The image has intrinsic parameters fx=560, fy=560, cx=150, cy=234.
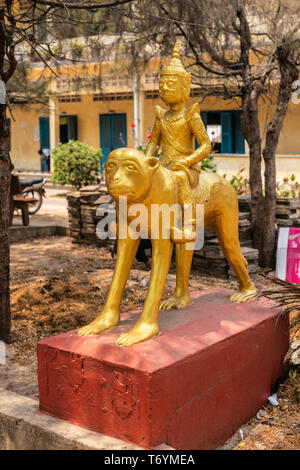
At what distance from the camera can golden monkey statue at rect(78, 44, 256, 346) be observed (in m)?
3.14

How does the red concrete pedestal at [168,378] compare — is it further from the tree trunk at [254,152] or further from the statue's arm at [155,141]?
the tree trunk at [254,152]

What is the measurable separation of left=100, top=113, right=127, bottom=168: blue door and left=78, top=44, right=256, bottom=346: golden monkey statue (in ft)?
48.3

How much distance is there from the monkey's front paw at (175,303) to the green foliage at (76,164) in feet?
36.9

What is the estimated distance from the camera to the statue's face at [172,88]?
3.62 metres

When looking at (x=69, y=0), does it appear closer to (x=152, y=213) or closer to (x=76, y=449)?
(x=152, y=213)

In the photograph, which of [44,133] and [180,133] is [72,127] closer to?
[44,133]

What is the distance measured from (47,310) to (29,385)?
150 cm

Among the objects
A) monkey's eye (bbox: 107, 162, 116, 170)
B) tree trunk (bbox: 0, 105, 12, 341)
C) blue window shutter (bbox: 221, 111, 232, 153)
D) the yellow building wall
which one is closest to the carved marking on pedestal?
monkey's eye (bbox: 107, 162, 116, 170)

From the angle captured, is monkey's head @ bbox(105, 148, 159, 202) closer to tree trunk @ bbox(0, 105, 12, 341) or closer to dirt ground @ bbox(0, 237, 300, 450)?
dirt ground @ bbox(0, 237, 300, 450)

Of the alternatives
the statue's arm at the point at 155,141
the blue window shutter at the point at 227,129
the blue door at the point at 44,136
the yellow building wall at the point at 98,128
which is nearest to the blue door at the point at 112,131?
the yellow building wall at the point at 98,128

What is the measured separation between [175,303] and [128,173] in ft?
3.78

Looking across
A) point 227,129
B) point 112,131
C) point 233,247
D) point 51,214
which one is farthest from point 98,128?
point 233,247

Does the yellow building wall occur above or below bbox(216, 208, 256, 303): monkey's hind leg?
above
